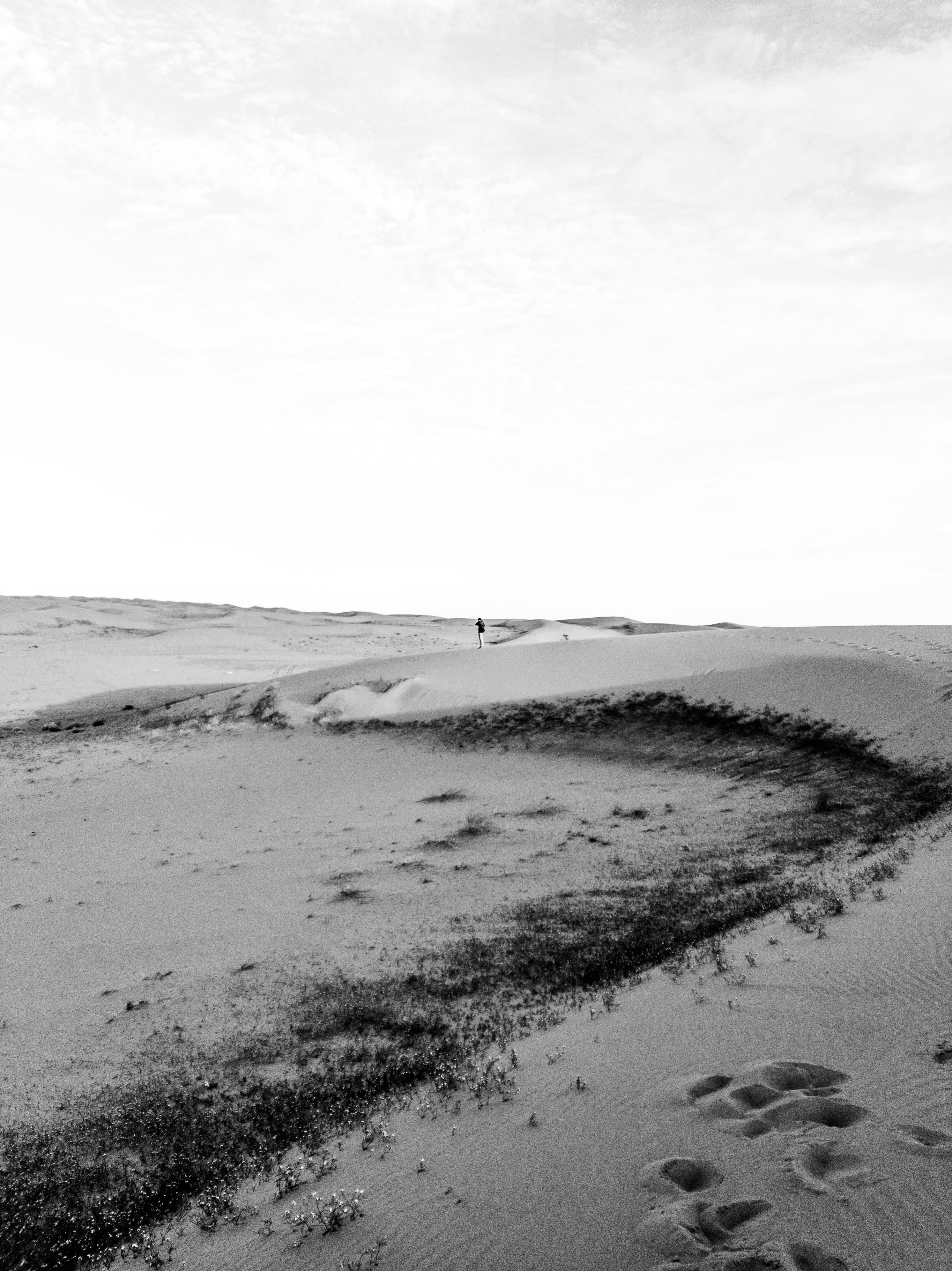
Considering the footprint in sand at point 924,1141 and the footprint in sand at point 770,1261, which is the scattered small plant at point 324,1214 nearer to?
the footprint in sand at point 770,1261

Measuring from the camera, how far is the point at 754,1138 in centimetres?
484

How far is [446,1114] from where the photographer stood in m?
6.13

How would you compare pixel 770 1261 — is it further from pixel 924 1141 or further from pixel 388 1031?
pixel 388 1031

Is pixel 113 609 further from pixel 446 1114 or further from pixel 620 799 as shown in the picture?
pixel 446 1114

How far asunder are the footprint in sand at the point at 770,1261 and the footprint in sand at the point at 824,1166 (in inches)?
17.7

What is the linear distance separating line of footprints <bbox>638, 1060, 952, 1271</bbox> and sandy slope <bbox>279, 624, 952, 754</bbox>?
1645 centimetres

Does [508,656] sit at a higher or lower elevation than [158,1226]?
higher

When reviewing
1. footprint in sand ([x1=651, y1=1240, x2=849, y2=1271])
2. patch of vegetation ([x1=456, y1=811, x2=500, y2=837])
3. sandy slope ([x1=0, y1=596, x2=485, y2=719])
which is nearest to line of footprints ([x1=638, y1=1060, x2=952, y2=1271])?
footprint in sand ([x1=651, y1=1240, x2=849, y2=1271])

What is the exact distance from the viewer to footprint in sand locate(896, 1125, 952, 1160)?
4402mm

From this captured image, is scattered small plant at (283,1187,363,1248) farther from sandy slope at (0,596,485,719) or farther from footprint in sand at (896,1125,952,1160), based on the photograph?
sandy slope at (0,596,485,719)

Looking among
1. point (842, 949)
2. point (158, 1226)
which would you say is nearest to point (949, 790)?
point (842, 949)

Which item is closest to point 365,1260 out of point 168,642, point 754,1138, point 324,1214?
point 324,1214

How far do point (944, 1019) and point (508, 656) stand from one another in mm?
29361

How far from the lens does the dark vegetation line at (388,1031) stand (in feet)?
19.6
